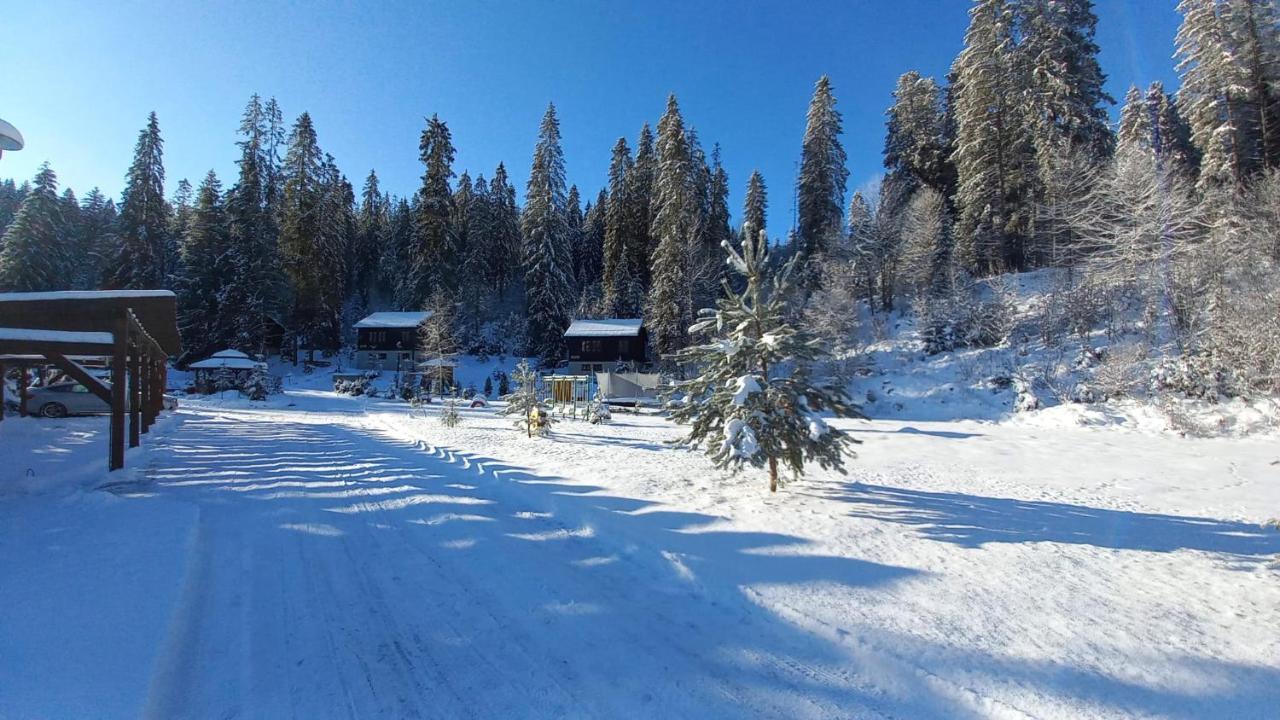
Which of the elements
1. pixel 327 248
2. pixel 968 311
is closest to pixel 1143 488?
pixel 968 311

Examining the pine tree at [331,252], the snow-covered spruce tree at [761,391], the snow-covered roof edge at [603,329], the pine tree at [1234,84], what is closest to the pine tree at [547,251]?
the snow-covered roof edge at [603,329]

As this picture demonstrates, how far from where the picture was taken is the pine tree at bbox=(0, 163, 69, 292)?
36.0m

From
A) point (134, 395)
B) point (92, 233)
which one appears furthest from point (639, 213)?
point (92, 233)

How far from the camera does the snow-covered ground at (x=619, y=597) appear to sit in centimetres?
305

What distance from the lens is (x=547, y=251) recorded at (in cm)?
4394

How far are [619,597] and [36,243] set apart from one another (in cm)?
5581

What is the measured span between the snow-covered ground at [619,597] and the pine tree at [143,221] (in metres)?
42.9

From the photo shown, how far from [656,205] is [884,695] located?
1513 inches

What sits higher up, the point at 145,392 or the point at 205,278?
the point at 205,278

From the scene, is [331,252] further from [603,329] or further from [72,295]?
[72,295]

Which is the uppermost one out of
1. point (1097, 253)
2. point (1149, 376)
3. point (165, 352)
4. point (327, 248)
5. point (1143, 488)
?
point (327, 248)

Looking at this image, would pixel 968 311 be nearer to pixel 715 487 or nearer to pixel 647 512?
pixel 715 487

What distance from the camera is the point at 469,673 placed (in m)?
3.25

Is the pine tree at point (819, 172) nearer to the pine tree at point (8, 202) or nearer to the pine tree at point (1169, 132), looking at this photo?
the pine tree at point (1169, 132)
